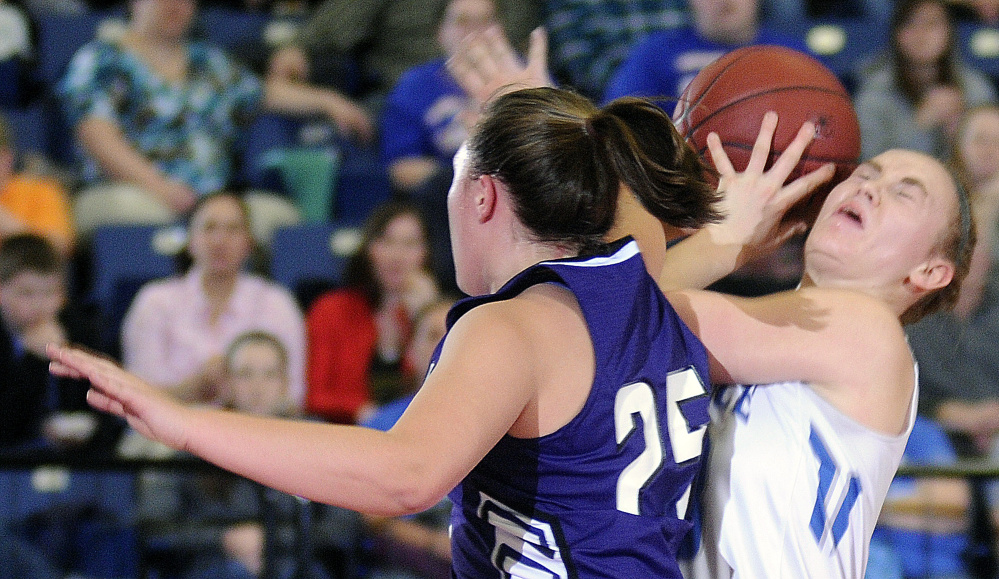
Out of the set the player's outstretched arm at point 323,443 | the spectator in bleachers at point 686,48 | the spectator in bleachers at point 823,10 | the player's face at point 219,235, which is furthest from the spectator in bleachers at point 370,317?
the player's outstretched arm at point 323,443

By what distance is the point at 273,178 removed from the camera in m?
5.03

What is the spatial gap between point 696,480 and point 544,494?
1.28ft

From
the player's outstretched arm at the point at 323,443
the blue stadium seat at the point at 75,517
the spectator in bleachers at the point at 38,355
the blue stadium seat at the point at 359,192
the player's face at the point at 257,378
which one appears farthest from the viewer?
the blue stadium seat at the point at 359,192

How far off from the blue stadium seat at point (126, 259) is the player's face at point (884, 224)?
3031 mm

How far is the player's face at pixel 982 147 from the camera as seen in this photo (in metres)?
4.53

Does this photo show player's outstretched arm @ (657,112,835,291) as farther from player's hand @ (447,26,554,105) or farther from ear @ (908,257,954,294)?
player's hand @ (447,26,554,105)

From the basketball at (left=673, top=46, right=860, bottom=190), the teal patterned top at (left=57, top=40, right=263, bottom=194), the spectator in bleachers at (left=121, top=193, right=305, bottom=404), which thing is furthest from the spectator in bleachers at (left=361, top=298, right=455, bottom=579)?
the teal patterned top at (left=57, top=40, right=263, bottom=194)

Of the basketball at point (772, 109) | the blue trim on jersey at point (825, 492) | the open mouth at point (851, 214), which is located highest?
the basketball at point (772, 109)

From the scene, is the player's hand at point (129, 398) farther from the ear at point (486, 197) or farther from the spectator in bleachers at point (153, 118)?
the spectator in bleachers at point (153, 118)

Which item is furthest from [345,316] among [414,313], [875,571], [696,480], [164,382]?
[696,480]

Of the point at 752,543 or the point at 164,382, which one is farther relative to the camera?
the point at 164,382

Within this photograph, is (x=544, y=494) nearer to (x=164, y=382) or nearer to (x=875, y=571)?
(x=875, y=571)

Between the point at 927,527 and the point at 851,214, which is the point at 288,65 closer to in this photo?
the point at 927,527

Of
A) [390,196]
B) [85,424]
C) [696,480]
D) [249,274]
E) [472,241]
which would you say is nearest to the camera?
[472,241]
